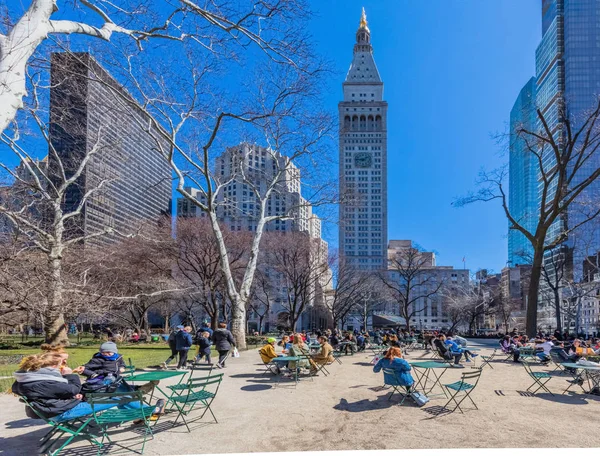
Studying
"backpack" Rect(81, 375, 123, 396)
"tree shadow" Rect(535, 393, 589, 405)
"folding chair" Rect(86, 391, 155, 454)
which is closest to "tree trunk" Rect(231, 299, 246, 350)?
"backpack" Rect(81, 375, 123, 396)

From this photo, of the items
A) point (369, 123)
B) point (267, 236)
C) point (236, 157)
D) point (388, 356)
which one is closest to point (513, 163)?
point (369, 123)

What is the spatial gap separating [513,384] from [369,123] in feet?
406

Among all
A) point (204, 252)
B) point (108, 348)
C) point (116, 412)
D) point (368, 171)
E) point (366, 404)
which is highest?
point (368, 171)

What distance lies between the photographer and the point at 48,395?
5062mm

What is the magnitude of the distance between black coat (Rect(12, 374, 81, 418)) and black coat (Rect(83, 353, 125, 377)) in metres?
1.70

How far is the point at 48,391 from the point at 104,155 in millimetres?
19271

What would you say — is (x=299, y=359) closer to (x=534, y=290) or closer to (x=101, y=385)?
(x=101, y=385)

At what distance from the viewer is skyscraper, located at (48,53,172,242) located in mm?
15953

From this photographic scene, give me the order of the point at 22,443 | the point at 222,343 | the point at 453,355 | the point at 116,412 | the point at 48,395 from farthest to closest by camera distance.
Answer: the point at 453,355 → the point at 222,343 → the point at 22,443 → the point at 116,412 → the point at 48,395

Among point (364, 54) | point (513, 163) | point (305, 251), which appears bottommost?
point (305, 251)

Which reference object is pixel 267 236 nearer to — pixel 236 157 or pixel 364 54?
pixel 236 157

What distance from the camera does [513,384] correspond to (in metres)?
10.4

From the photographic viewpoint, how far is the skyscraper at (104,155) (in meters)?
16.0

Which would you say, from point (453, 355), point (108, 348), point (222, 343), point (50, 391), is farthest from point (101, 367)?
point (453, 355)
